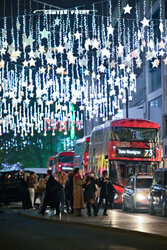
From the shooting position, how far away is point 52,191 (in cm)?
2452

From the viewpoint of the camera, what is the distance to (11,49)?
2502 centimetres

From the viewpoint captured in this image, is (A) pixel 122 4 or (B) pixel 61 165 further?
(A) pixel 122 4

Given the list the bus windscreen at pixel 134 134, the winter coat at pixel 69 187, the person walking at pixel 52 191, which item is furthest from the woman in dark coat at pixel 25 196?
the bus windscreen at pixel 134 134

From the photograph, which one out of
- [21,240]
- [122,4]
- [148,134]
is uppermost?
[122,4]

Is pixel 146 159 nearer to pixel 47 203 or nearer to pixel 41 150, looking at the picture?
pixel 47 203

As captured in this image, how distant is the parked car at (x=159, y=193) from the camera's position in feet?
81.9

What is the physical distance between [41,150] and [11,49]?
74754mm

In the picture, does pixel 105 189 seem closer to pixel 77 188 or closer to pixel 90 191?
pixel 90 191

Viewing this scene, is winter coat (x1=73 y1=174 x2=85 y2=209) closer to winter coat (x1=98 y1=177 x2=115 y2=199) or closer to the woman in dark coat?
winter coat (x1=98 y1=177 x2=115 y2=199)

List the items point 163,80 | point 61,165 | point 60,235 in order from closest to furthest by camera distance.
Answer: point 60,235
point 163,80
point 61,165

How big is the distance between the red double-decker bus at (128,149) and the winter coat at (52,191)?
9.40 metres

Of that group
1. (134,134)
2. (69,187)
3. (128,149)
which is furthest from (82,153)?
(69,187)

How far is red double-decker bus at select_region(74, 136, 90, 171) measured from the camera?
160 ft

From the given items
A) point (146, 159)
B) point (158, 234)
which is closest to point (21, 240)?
point (158, 234)
